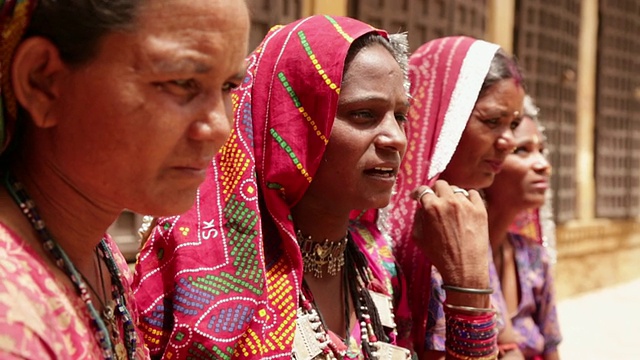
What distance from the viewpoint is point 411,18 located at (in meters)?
5.18

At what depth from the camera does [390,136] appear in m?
1.79

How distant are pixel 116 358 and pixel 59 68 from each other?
1.56 feet

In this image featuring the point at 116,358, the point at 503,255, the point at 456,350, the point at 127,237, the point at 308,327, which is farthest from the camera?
the point at 127,237

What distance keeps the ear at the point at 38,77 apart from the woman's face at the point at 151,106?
0.05ft

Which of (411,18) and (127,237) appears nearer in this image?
(127,237)

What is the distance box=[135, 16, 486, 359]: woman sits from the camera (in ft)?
5.24

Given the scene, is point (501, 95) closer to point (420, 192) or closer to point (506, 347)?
point (420, 192)

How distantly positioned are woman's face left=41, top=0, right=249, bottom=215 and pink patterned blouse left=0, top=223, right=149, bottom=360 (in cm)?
15

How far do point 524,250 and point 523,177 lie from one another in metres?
0.28

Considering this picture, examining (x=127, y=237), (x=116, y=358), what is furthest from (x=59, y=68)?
(x=127, y=237)

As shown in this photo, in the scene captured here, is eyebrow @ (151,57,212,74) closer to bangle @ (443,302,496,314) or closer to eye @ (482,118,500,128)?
bangle @ (443,302,496,314)

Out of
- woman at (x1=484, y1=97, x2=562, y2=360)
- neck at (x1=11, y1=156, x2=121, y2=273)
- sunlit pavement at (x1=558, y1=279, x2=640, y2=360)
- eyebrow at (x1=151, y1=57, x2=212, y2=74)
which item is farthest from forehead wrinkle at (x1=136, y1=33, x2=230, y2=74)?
sunlit pavement at (x1=558, y1=279, x2=640, y2=360)

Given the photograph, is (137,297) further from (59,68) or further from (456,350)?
(456,350)

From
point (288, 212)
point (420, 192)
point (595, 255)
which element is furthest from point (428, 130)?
point (595, 255)
